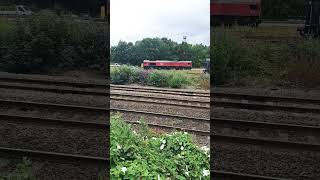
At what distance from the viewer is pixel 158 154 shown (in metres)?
4.38

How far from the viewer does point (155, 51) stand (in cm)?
711

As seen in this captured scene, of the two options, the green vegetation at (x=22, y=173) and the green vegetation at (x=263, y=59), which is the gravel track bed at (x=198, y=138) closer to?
the green vegetation at (x=22, y=173)

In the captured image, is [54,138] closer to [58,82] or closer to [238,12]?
[58,82]

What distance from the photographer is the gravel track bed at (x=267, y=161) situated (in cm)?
405

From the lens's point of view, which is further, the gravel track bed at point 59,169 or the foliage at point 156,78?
the foliage at point 156,78

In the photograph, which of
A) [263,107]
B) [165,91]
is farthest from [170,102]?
[263,107]

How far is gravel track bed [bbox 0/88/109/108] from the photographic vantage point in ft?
19.5

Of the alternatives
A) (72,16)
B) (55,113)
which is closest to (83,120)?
(55,113)

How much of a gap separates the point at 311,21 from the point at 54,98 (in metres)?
5.52

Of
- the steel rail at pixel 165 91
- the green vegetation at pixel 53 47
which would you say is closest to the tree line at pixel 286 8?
the steel rail at pixel 165 91

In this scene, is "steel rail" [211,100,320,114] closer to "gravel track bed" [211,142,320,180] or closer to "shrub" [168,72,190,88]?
"gravel track bed" [211,142,320,180]

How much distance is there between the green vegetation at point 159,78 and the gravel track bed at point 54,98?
239cm

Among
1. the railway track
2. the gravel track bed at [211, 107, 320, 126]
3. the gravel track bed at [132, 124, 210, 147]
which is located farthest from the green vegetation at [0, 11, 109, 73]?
the railway track

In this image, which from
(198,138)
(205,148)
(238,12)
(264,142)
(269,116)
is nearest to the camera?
(264,142)
